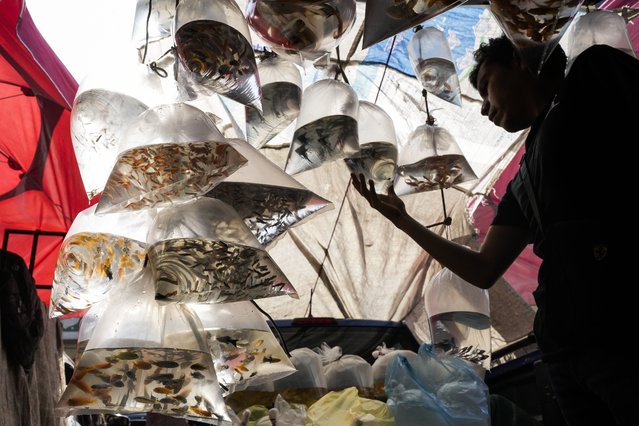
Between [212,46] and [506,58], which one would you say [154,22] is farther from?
[506,58]

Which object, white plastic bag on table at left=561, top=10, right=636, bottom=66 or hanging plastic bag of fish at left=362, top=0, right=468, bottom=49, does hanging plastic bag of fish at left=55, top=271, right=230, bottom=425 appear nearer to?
hanging plastic bag of fish at left=362, top=0, right=468, bottom=49

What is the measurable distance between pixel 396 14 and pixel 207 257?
42 cm

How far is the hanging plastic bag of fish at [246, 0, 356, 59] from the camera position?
813mm

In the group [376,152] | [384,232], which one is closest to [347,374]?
[376,152]

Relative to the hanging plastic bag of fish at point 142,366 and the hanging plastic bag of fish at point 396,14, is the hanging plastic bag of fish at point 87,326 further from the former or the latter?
the hanging plastic bag of fish at point 396,14

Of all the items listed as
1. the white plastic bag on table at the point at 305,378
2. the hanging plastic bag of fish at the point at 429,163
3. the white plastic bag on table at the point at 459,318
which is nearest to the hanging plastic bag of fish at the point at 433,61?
the hanging plastic bag of fish at the point at 429,163

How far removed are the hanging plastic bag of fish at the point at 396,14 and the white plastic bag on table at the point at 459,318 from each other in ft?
5.10

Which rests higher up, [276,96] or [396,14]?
[276,96]

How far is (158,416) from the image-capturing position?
120 cm

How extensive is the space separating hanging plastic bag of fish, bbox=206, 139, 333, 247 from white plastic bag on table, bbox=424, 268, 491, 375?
3.79 ft

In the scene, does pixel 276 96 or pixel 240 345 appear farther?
pixel 276 96

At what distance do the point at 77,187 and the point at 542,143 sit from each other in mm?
2355

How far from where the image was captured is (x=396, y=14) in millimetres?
746

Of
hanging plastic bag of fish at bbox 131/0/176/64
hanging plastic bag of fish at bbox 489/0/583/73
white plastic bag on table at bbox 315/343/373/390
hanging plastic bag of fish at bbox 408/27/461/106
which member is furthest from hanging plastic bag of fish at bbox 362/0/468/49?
white plastic bag on table at bbox 315/343/373/390
